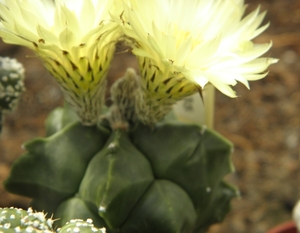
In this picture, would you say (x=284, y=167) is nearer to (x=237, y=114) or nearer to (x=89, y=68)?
(x=237, y=114)

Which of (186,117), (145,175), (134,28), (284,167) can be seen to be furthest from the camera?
(284,167)

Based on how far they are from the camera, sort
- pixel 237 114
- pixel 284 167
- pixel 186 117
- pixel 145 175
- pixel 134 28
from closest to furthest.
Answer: pixel 134 28, pixel 145 175, pixel 186 117, pixel 284 167, pixel 237 114

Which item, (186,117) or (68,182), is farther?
(186,117)

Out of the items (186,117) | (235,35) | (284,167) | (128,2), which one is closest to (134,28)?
(128,2)

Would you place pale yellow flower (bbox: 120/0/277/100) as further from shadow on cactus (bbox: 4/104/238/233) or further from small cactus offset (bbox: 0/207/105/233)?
small cactus offset (bbox: 0/207/105/233)

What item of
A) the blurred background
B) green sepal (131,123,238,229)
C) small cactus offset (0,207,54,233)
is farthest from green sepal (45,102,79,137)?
the blurred background

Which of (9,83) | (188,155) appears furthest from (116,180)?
(9,83)

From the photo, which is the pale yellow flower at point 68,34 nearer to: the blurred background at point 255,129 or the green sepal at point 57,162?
the green sepal at point 57,162
